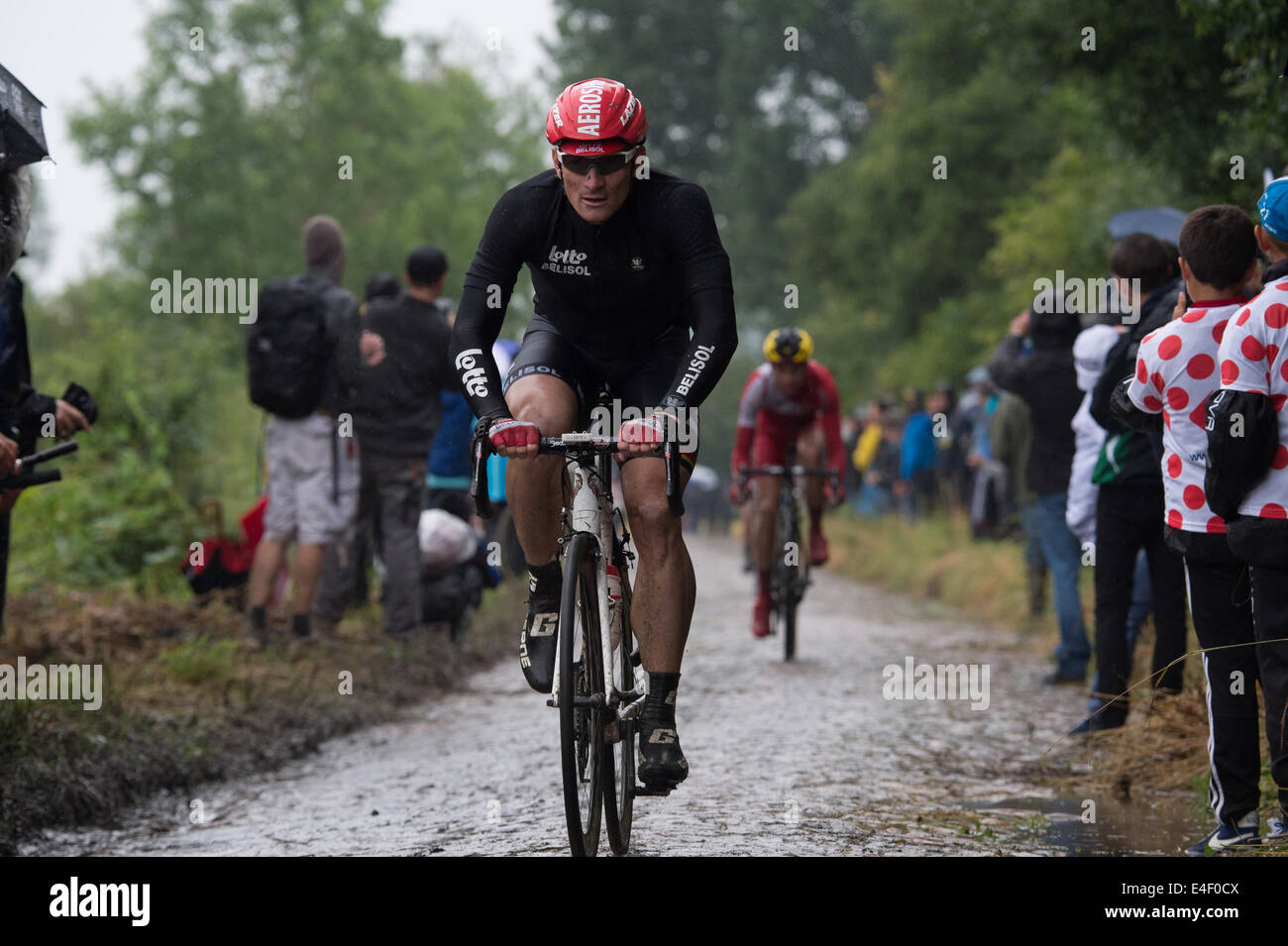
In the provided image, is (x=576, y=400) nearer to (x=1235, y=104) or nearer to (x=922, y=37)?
(x=1235, y=104)

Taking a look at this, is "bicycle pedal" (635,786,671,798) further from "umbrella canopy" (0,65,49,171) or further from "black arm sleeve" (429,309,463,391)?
"black arm sleeve" (429,309,463,391)

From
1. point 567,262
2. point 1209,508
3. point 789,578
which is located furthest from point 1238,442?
point 789,578

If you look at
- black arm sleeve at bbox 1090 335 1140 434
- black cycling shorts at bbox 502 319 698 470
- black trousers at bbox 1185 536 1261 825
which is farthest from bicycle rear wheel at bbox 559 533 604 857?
black arm sleeve at bbox 1090 335 1140 434

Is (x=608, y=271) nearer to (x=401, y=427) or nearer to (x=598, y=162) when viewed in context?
(x=598, y=162)

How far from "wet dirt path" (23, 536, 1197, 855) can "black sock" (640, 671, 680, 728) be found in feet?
1.44

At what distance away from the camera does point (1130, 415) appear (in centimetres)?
599

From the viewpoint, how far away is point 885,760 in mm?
7562

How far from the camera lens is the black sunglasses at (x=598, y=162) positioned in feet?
17.2

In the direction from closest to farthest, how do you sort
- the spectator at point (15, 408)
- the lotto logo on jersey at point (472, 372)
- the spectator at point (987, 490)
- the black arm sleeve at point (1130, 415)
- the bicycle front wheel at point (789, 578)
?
the lotto logo on jersey at point (472, 372) → the black arm sleeve at point (1130, 415) → the spectator at point (15, 408) → the bicycle front wheel at point (789, 578) → the spectator at point (987, 490)

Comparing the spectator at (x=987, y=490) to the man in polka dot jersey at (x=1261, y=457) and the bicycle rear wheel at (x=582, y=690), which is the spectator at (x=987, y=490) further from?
the bicycle rear wheel at (x=582, y=690)

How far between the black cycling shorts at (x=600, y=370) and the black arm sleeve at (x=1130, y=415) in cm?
158

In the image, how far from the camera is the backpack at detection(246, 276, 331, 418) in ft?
32.3

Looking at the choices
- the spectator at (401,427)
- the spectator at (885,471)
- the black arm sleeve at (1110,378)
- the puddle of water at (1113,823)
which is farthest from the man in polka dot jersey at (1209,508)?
the spectator at (885,471)

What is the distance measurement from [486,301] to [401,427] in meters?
5.08
